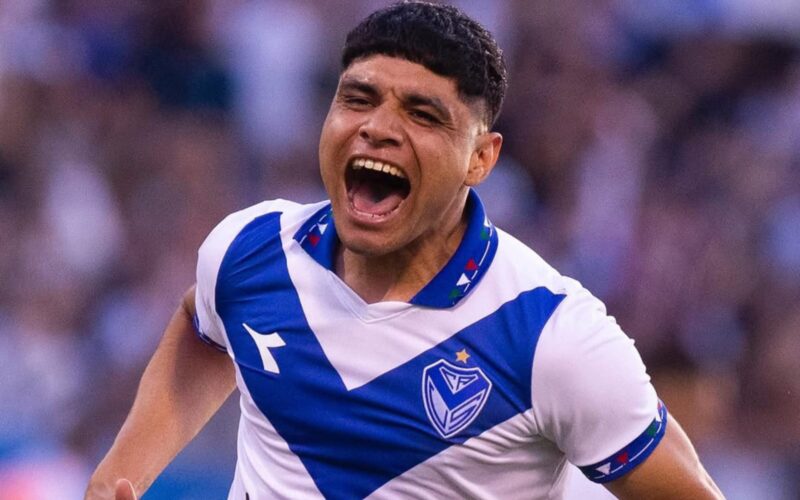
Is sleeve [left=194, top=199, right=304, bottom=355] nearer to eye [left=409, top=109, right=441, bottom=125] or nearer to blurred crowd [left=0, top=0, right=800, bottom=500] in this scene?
eye [left=409, top=109, right=441, bottom=125]

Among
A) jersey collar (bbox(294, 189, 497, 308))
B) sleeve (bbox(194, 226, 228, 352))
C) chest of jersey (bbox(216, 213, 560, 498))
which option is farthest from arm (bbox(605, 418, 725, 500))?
sleeve (bbox(194, 226, 228, 352))

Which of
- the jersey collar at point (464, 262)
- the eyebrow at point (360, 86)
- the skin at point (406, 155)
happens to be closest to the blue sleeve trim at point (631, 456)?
the jersey collar at point (464, 262)

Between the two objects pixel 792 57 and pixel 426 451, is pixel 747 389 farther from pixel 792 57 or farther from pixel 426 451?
pixel 426 451

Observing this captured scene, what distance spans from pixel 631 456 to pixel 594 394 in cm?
17

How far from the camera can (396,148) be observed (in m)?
3.35

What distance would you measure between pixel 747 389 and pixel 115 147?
330cm

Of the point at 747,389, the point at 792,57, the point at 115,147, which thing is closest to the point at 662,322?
the point at 747,389

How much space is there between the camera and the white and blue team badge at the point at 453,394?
3.34 metres

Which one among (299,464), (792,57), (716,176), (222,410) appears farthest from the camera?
(792,57)

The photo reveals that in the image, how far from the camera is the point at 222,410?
6.54 metres

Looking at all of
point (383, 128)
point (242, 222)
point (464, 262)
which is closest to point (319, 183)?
point (242, 222)

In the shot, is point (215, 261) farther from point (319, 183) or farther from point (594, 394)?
point (319, 183)

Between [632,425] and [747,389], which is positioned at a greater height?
[632,425]

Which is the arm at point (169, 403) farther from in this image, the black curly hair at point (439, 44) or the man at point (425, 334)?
the black curly hair at point (439, 44)
